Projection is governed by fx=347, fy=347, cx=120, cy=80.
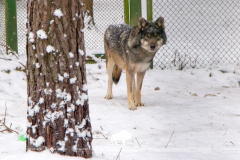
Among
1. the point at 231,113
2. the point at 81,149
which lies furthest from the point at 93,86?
the point at 81,149

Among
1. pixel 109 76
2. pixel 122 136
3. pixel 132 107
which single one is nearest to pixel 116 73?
pixel 109 76

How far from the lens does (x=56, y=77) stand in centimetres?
271

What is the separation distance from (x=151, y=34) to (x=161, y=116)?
135 cm

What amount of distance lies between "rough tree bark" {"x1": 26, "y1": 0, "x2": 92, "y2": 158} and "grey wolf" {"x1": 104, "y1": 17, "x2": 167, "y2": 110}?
294 centimetres

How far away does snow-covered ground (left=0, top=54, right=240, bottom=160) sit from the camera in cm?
335

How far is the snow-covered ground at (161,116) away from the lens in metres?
3.35

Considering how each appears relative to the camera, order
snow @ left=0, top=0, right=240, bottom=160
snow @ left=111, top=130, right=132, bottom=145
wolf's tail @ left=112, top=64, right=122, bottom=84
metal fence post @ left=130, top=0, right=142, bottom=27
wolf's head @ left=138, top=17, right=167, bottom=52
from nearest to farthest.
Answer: snow @ left=0, top=0, right=240, bottom=160 → snow @ left=111, top=130, right=132, bottom=145 → wolf's head @ left=138, top=17, right=167, bottom=52 → wolf's tail @ left=112, top=64, right=122, bottom=84 → metal fence post @ left=130, top=0, right=142, bottom=27

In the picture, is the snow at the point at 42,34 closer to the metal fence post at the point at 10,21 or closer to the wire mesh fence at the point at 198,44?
the wire mesh fence at the point at 198,44

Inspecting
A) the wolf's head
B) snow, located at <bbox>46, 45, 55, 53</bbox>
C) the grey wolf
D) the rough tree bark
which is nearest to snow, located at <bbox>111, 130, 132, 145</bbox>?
the rough tree bark

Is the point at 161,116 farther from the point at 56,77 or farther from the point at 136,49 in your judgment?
the point at 56,77

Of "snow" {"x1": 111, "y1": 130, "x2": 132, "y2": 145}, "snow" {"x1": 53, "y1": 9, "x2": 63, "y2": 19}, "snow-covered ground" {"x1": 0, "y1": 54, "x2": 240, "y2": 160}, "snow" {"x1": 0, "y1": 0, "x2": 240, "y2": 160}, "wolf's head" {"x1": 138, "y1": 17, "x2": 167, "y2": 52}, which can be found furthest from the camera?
"wolf's head" {"x1": 138, "y1": 17, "x2": 167, "y2": 52}

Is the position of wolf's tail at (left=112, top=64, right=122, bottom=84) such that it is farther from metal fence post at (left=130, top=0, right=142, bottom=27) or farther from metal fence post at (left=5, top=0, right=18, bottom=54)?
metal fence post at (left=5, top=0, right=18, bottom=54)

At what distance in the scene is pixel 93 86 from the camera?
23.9 ft

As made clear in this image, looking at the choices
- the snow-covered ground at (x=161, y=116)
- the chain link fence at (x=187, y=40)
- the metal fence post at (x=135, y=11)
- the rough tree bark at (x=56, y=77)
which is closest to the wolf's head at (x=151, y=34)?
the snow-covered ground at (x=161, y=116)
